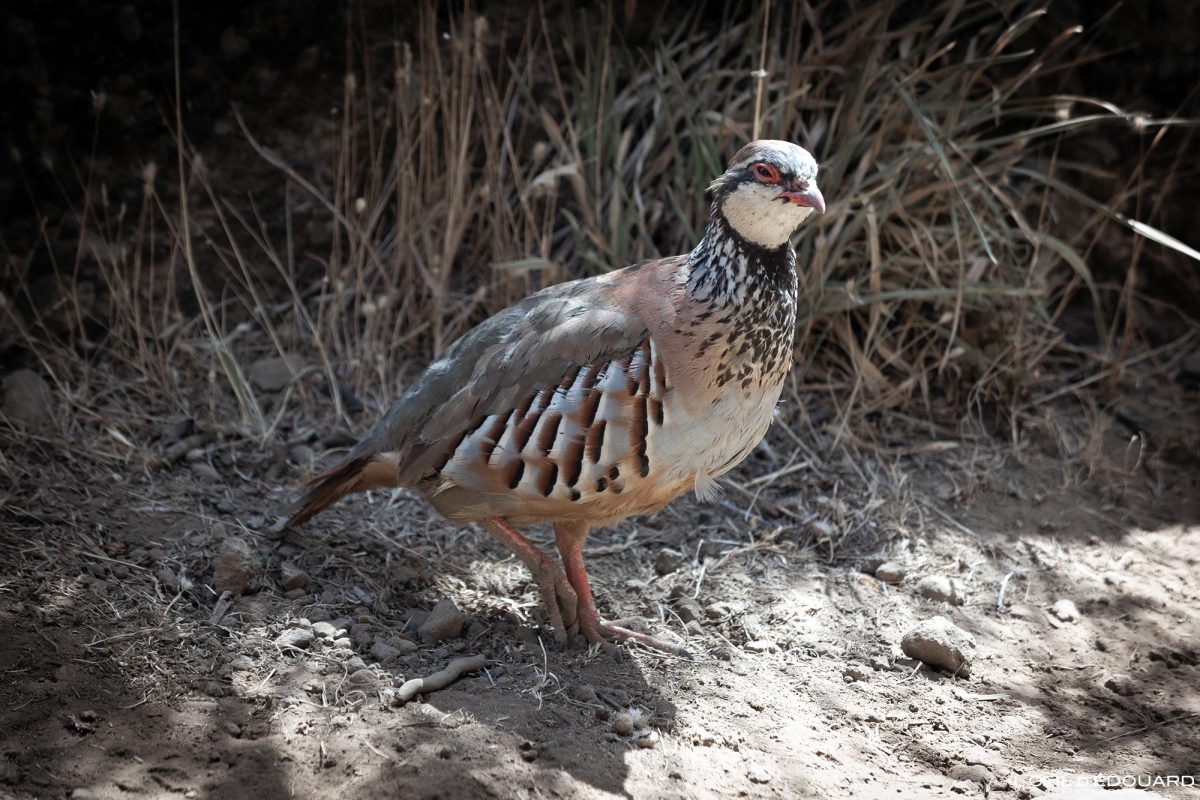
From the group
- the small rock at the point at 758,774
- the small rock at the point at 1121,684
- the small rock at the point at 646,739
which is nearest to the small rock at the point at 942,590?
the small rock at the point at 1121,684

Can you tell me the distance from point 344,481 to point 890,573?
2.04 metres

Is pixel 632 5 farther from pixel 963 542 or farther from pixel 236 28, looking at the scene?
pixel 963 542

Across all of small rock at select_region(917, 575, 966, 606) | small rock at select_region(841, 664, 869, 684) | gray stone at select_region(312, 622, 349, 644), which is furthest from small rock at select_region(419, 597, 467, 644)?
small rock at select_region(917, 575, 966, 606)

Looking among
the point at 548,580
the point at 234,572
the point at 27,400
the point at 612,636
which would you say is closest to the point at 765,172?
the point at 548,580

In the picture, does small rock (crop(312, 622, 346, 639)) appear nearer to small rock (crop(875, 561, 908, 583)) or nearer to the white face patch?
the white face patch

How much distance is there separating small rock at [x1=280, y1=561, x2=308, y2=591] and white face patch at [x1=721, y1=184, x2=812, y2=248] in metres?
1.84

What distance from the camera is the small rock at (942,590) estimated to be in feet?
13.2

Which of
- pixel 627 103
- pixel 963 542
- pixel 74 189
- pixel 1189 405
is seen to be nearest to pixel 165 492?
pixel 74 189

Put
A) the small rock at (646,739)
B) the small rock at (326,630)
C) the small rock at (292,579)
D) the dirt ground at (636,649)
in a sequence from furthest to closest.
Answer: the small rock at (292,579) → the small rock at (326,630) → the small rock at (646,739) → the dirt ground at (636,649)

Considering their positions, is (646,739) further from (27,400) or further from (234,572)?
(27,400)

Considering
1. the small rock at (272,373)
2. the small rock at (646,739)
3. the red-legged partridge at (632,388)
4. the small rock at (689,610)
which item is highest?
the red-legged partridge at (632,388)

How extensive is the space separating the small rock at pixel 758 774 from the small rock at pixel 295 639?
4.57 ft

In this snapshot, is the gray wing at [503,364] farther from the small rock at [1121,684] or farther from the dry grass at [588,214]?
the small rock at [1121,684]

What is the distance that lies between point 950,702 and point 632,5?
11.4ft
